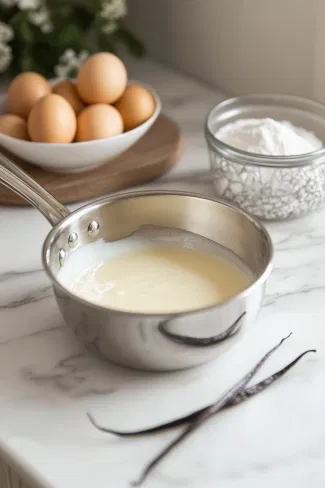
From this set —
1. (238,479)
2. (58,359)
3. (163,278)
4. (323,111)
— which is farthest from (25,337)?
(323,111)

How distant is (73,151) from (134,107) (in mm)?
115

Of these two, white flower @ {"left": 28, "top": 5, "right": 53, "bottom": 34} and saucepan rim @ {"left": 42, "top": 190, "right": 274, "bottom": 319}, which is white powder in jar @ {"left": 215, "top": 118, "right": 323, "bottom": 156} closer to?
saucepan rim @ {"left": 42, "top": 190, "right": 274, "bottom": 319}

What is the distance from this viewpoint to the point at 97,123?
1.09 meters

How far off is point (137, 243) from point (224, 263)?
0.35ft

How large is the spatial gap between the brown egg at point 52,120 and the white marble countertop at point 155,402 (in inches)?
7.1

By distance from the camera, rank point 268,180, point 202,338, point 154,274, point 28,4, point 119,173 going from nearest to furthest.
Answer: point 202,338
point 154,274
point 268,180
point 119,173
point 28,4

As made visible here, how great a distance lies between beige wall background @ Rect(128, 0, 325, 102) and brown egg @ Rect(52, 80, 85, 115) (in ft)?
A: 1.11

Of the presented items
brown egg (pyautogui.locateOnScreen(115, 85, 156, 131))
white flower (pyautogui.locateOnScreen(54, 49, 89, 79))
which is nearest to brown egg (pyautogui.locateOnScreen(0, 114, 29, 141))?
brown egg (pyautogui.locateOnScreen(115, 85, 156, 131))

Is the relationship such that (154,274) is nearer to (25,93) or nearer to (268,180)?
(268,180)

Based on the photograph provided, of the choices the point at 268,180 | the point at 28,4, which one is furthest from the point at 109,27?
the point at 268,180

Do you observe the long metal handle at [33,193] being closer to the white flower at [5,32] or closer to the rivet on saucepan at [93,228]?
the rivet on saucepan at [93,228]

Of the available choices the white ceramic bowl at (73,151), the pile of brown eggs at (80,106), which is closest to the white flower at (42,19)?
the pile of brown eggs at (80,106)

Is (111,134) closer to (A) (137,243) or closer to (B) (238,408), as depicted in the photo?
(A) (137,243)

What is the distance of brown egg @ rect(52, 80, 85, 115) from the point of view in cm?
115
